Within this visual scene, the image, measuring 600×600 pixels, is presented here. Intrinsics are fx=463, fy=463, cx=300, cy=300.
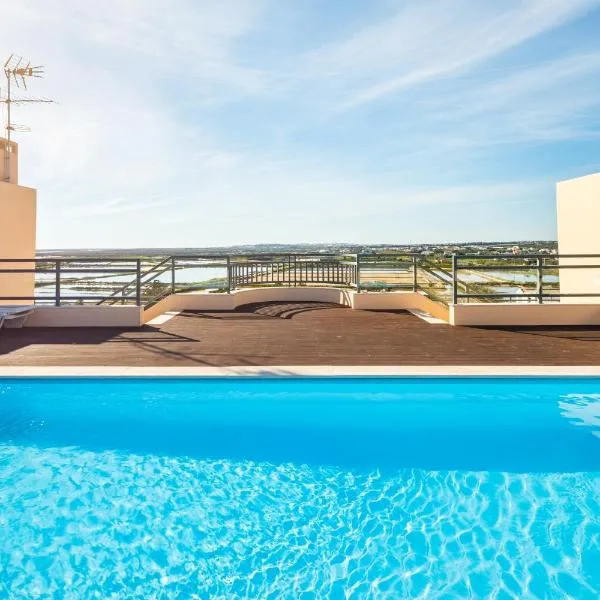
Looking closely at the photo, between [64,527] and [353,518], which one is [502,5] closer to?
[353,518]

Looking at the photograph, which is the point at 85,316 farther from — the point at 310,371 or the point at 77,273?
the point at 310,371

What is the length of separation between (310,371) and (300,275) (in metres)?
7.73

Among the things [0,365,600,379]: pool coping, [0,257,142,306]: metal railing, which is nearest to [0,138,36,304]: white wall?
[0,257,142,306]: metal railing

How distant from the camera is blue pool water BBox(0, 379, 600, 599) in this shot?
2346 millimetres

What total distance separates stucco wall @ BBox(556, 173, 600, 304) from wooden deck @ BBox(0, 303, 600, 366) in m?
4.52

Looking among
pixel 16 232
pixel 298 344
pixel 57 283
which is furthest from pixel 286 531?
pixel 16 232

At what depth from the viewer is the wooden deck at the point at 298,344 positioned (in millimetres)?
5441

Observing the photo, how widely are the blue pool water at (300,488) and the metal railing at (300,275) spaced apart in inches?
135

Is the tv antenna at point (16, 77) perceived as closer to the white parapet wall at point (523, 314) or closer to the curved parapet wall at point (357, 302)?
the curved parapet wall at point (357, 302)

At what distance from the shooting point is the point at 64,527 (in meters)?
2.72

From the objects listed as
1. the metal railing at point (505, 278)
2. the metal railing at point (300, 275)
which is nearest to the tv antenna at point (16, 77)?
the metal railing at point (300, 275)

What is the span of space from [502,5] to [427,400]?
28.5ft

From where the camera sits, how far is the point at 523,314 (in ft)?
25.4

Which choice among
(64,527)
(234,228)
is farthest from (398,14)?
(234,228)
